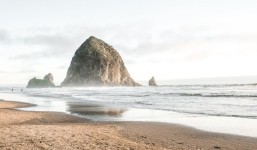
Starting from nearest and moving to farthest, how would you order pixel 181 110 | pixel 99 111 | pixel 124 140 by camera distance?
1. pixel 124 140
2. pixel 181 110
3. pixel 99 111

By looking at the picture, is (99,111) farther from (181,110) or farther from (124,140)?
(124,140)

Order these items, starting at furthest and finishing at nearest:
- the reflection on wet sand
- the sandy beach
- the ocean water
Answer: the reflection on wet sand < the ocean water < the sandy beach

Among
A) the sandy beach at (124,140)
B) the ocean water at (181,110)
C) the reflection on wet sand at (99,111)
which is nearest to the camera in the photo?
the sandy beach at (124,140)

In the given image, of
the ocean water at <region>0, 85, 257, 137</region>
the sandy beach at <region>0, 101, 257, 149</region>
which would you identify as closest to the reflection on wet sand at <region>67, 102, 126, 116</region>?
the ocean water at <region>0, 85, 257, 137</region>

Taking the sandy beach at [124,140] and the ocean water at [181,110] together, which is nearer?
the sandy beach at [124,140]

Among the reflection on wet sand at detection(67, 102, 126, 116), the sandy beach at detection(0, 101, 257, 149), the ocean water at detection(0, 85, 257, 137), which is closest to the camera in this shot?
the sandy beach at detection(0, 101, 257, 149)

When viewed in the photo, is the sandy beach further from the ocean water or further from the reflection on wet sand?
the reflection on wet sand

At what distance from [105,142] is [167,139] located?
10.6ft

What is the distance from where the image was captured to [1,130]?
1453 centimetres

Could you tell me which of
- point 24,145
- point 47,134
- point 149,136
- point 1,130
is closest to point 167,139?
point 149,136

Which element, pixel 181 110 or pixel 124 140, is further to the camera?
pixel 181 110

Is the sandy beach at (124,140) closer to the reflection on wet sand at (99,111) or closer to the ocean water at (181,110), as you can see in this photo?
the ocean water at (181,110)

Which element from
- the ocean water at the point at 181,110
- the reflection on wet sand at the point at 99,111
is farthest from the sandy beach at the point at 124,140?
the reflection on wet sand at the point at 99,111

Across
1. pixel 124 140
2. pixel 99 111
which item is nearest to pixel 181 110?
pixel 99 111
